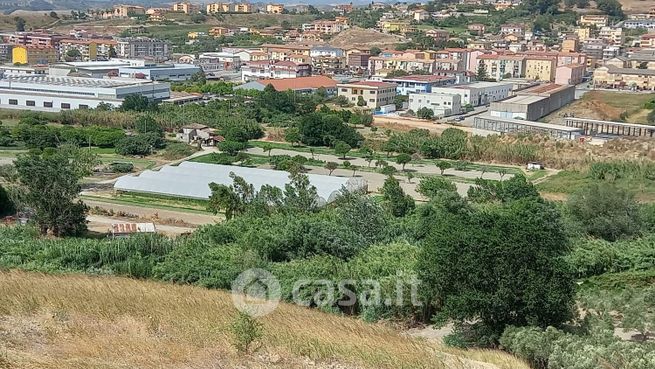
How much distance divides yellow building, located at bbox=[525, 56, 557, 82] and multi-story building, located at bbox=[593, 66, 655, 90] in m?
2.18

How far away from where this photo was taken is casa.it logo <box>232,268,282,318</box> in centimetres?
480

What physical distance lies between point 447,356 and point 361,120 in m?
17.6

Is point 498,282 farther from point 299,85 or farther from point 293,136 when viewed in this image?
point 299,85

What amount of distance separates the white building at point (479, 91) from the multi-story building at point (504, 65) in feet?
15.7

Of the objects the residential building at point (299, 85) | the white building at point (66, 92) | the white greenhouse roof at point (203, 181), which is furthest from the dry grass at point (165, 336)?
the residential building at point (299, 85)

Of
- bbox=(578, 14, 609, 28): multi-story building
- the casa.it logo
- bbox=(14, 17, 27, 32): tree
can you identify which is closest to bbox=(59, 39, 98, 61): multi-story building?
bbox=(14, 17, 27, 32): tree

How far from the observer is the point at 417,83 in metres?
26.2

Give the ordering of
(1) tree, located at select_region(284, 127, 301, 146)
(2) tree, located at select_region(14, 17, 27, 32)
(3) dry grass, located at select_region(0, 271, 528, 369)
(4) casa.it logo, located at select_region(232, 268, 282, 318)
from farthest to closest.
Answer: (2) tree, located at select_region(14, 17, 27, 32), (1) tree, located at select_region(284, 127, 301, 146), (4) casa.it logo, located at select_region(232, 268, 282, 318), (3) dry grass, located at select_region(0, 271, 528, 369)

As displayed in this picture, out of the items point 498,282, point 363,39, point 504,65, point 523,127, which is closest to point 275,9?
point 363,39

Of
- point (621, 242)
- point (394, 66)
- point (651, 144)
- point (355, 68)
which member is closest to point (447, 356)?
point (621, 242)

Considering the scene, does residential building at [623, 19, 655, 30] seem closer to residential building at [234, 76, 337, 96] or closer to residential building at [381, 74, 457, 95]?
residential building at [381, 74, 457, 95]

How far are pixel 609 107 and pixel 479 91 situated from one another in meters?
4.20

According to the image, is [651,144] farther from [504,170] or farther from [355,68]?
[355,68]

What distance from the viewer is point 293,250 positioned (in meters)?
7.60
